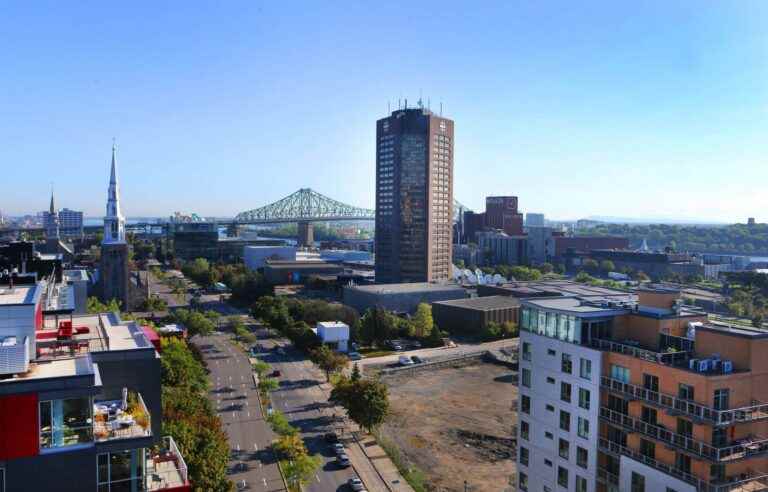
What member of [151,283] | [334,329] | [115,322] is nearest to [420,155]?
[334,329]

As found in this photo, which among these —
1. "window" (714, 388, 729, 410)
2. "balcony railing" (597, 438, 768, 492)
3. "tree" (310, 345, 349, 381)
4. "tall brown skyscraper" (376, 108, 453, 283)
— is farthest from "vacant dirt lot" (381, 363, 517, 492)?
"tall brown skyscraper" (376, 108, 453, 283)

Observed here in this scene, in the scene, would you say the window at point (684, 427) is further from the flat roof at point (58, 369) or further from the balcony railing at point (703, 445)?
the flat roof at point (58, 369)

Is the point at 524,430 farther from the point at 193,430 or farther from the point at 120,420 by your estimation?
the point at 120,420

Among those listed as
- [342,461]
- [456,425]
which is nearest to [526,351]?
[342,461]

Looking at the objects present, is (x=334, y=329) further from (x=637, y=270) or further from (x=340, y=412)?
(x=637, y=270)

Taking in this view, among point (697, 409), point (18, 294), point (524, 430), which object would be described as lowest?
point (524, 430)
